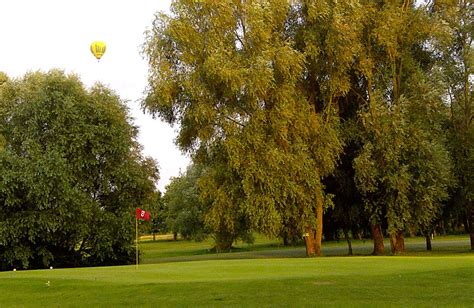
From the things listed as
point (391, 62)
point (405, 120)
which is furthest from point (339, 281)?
point (391, 62)

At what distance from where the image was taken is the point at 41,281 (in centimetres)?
1669

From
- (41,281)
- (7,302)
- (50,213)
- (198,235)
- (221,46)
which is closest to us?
(7,302)

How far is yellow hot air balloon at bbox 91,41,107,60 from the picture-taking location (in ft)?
132

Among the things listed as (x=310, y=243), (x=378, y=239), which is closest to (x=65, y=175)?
(x=310, y=243)

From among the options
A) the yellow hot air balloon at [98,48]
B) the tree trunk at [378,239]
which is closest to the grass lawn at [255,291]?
the tree trunk at [378,239]

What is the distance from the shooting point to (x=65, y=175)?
37.1m

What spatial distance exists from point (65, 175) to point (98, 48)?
997 cm

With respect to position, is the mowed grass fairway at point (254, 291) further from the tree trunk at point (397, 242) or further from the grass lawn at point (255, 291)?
the tree trunk at point (397, 242)

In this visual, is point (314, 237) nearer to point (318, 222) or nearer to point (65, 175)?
point (318, 222)

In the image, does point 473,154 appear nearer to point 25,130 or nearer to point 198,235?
point 25,130

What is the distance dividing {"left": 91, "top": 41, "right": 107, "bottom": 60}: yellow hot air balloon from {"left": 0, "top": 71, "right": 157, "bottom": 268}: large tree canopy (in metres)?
2.81

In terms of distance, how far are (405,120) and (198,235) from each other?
4153 cm

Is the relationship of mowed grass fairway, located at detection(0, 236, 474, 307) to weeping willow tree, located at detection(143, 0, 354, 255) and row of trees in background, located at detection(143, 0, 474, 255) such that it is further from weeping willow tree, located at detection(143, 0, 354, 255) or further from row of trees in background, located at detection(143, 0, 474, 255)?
row of trees in background, located at detection(143, 0, 474, 255)

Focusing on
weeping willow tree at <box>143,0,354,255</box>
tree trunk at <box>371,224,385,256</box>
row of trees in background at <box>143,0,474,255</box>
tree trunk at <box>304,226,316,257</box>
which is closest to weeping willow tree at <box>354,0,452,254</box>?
row of trees in background at <box>143,0,474,255</box>
